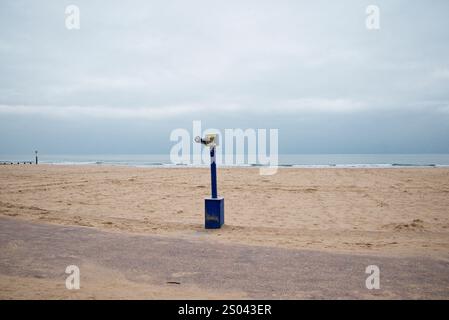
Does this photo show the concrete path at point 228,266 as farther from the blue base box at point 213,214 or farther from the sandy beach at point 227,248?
the blue base box at point 213,214

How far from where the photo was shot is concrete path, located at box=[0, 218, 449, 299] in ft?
14.9

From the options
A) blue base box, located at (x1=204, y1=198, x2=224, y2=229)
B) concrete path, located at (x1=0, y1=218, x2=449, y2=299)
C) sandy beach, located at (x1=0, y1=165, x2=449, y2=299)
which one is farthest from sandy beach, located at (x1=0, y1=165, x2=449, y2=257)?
concrete path, located at (x1=0, y1=218, x2=449, y2=299)

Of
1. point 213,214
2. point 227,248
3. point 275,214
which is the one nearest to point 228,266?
point 227,248

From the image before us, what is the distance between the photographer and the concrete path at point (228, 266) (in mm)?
4539

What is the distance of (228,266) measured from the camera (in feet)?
18.1

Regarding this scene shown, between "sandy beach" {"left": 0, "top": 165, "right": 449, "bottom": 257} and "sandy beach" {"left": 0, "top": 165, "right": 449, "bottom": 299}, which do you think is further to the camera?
"sandy beach" {"left": 0, "top": 165, "right": 449, "bottom": 257}

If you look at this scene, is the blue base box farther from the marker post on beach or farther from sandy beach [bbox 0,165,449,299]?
sandy beach [bbox 0,165,449,299]

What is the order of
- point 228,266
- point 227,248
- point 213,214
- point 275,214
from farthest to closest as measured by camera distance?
point 275,214
point 213,214
point 227,248
point 228,266

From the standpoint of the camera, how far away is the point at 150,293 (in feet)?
14.3

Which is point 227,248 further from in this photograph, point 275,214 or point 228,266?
point 275,214

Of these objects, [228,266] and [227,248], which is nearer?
[228,266]

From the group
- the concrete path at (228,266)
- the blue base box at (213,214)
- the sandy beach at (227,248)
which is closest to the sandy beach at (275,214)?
the sandy beach at (227,248)

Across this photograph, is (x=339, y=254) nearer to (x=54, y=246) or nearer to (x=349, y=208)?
(x=54, y=246)
